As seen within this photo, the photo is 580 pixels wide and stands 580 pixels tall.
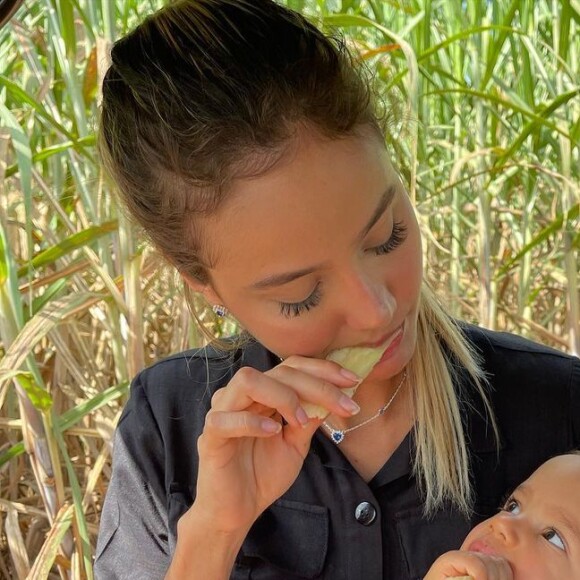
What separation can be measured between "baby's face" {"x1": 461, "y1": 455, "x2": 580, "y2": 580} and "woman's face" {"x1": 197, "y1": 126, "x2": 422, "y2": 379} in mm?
247

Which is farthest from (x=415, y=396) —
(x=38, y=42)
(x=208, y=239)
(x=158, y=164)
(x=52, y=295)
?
(x=38, y=42)

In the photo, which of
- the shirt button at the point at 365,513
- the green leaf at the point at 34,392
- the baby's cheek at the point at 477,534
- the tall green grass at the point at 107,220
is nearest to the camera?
the baby's cheek at the point at 477,534

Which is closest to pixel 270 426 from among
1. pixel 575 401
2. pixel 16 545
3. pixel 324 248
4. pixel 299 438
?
pixel 299 438

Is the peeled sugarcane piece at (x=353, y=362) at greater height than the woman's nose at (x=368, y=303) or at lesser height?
lesser

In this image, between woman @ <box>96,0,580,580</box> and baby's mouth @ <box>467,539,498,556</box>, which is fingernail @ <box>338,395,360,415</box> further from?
baby's mouth @ <box>467,539,498,556</box>

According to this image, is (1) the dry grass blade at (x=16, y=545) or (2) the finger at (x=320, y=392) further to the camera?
(1) the dry grass blade at (x=16, y=545)

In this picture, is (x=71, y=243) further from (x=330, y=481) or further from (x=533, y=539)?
(x=533, y=539)

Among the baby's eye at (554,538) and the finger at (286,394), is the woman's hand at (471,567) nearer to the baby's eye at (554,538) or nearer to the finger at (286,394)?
the baby's eye at (554,538)

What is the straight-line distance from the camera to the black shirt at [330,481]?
1.31 meters

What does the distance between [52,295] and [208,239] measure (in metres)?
0.62

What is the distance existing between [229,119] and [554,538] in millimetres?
653

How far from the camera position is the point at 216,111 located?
3.89 ft

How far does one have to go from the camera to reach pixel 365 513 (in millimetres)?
1305

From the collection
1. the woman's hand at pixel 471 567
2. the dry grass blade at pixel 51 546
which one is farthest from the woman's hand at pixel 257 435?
the dry grass blade at pixel 51 546
